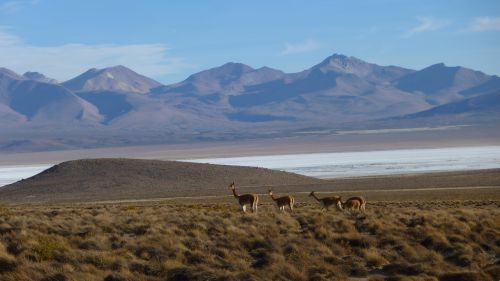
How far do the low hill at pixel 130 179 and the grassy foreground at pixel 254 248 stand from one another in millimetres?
36964

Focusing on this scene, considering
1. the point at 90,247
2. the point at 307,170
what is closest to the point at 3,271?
the point at 90,247

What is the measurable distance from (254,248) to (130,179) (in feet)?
168

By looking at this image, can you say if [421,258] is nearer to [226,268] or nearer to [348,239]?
[348,239]

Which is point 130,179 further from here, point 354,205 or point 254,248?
point 254,248

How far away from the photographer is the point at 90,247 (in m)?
15.2

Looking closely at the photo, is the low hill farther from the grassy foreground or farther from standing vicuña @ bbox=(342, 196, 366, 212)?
the grassy foreground

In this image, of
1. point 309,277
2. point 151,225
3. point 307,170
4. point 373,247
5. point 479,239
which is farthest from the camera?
point 307,170

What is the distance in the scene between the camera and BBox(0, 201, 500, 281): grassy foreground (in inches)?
517

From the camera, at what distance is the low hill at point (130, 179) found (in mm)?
59906

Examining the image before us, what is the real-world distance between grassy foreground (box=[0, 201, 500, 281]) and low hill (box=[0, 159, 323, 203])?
3696cm

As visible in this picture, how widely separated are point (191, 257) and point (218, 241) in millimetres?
1603

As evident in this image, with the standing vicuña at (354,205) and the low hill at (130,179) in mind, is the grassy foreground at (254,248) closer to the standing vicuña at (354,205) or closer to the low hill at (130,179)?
the standing vicuña at (354,205)

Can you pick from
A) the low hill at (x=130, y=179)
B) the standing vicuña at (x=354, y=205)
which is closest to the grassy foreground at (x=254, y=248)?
the standing vicuña at (x=354, y=205)

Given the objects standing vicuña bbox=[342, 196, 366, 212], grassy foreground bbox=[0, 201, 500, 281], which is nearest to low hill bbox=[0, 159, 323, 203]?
standing vicuña bbox=[342, 196, 366, 212]
